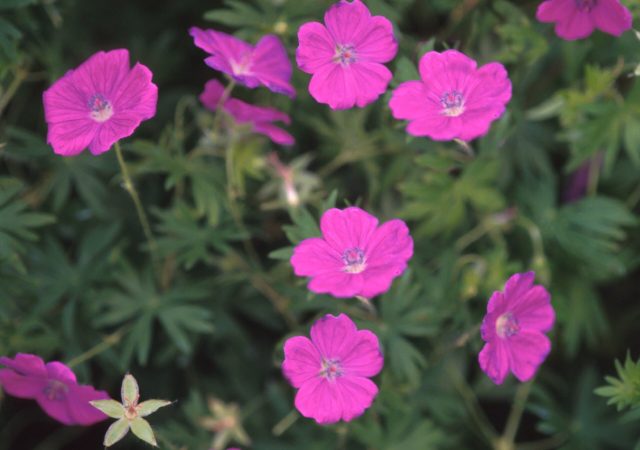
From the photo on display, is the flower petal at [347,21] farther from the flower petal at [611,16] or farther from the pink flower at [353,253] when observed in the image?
the flower petal at [611,16]

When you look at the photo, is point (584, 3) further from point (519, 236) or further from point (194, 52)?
point (194, 52)

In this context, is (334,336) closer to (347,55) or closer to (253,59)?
(347,55)

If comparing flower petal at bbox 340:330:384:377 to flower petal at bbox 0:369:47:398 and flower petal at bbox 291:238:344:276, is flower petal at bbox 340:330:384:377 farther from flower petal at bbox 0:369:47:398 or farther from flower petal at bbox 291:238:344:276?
flower petal at bbox 0:369:47:398

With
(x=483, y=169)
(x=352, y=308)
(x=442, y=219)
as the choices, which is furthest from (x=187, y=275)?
(x=483, y=169)


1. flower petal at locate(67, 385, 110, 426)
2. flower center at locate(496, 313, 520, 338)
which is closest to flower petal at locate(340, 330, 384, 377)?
flower center at locate(496, 313, 520, 338)

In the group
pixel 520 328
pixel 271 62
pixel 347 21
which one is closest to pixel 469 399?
pixel 520 328

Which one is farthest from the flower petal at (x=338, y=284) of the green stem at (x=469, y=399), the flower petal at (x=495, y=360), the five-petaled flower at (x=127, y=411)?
the green stem at (x=469, y=399)
